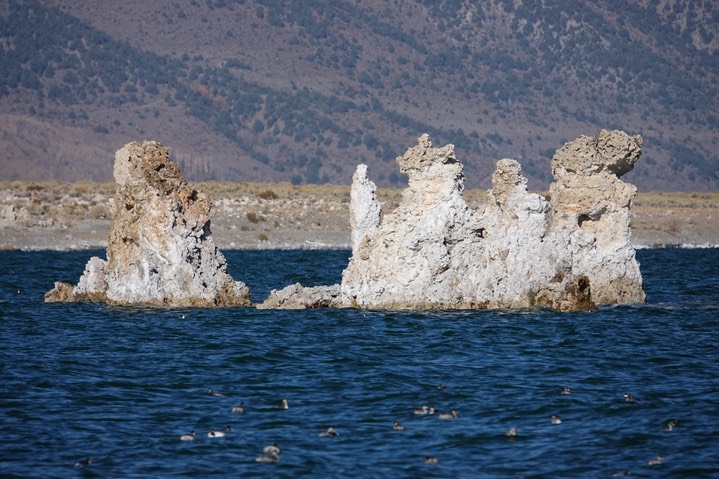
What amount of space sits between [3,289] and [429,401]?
23.3m

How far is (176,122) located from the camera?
638 ft

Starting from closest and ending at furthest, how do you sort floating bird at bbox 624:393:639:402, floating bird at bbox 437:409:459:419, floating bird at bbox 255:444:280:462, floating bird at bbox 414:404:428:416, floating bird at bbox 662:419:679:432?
floating bird at bbox 255:444:280:462, floating bird at bbox 662:419:679:432, floating bird at bbox 437:409:459:419, floating bird at bbox 414:404:428:416, floating bird at bbox 624:393:639:402

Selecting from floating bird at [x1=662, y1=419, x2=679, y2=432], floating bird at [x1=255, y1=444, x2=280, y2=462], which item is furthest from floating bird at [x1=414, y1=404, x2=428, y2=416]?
floating bird at [x1=662, y1=419, x2=679, y2=432]

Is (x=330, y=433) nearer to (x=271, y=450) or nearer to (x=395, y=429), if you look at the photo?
(x=395, y=429)

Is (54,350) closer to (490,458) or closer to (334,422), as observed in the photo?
(334,422)

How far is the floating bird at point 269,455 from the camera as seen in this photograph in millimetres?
18150

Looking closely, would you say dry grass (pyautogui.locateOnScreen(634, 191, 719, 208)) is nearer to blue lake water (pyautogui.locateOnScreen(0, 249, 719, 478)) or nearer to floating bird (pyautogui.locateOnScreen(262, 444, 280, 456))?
blue lake water (pyautogui.locateOnScreen(0, 249, 719, 478))

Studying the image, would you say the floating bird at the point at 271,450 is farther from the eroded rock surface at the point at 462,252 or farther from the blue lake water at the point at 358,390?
the eroded rock surface at the point at 462,252

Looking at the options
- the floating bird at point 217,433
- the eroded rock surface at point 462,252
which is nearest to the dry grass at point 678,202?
the eroded rock surface at point 462,252

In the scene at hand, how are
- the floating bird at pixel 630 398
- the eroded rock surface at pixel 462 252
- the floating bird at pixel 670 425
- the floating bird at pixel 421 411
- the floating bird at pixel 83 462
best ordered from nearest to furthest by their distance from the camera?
the floating bird at pixel 83 462
the floating bird at pixel 670 425
the floating bird at pixel 421 411
the floating bird at pixel 630 398
the eroded rock surface at pixel 462 252

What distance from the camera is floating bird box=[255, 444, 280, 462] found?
1815 centimetres

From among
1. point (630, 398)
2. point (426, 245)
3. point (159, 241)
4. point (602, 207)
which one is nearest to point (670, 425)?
point (630, 398)

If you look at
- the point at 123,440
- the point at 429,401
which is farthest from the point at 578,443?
the point at 123,440

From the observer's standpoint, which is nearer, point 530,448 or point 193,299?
point 530,448
